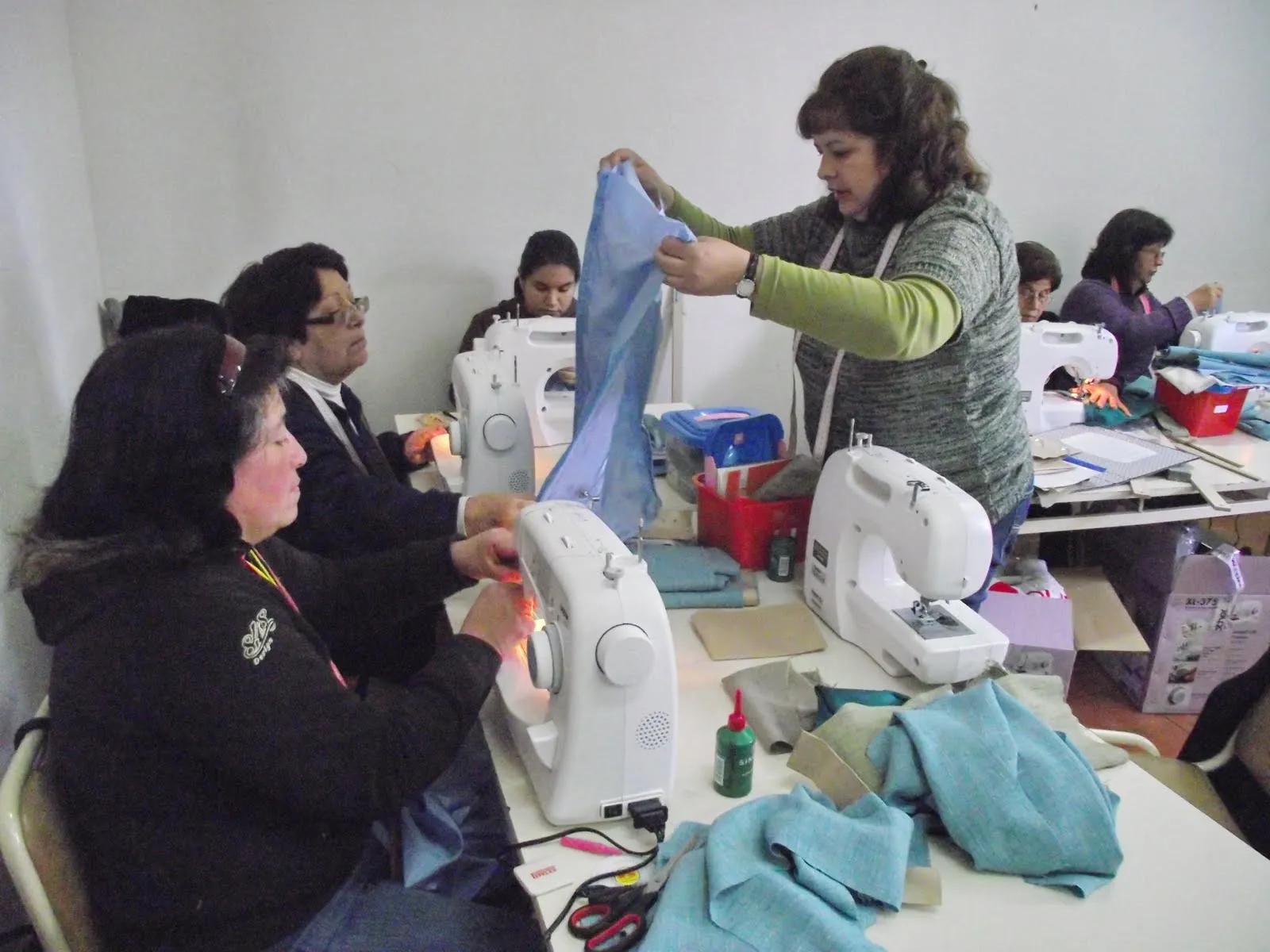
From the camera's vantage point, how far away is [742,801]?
1141mm

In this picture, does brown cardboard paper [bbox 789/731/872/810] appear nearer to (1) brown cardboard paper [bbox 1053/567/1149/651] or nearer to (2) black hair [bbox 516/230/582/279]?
(1) brown cardboard paper [bbox 1053/567/1149/651]

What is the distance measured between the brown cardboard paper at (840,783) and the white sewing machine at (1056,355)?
1.76 metres

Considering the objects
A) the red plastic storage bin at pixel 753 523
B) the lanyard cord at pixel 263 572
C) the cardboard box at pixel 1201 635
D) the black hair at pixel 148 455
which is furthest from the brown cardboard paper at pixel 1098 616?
the black hair at pixel 148 455

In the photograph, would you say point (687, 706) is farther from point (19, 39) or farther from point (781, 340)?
point (781, 340)

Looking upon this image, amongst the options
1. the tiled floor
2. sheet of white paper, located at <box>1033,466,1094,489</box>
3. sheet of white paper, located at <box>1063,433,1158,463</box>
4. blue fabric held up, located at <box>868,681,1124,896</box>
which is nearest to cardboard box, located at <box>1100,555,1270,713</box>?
the tiled floor

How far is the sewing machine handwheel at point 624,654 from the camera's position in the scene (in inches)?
40.9

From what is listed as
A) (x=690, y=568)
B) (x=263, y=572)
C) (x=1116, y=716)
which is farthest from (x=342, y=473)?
(x=1116, y=716)

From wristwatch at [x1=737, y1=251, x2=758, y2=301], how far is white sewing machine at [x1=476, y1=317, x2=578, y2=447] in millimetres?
1060

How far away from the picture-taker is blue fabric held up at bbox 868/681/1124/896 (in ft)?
Answer: 3.31

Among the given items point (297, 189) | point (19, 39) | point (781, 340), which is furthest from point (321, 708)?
point (781, 340)

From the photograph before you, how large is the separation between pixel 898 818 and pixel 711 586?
2.28 ft

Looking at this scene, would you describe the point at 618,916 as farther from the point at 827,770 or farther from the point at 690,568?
the point at 690,568

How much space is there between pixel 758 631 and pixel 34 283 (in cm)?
177

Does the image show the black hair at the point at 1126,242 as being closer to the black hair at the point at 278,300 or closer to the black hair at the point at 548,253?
the black hair at the point at 548,253
